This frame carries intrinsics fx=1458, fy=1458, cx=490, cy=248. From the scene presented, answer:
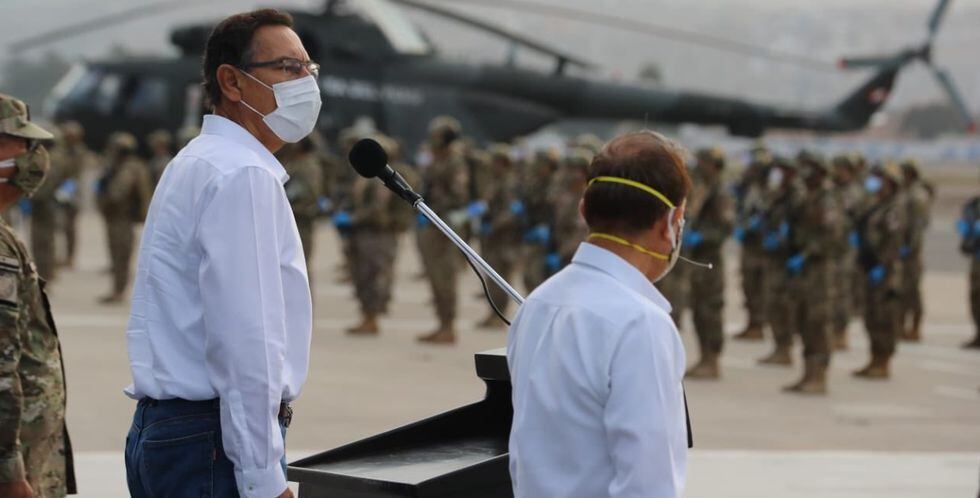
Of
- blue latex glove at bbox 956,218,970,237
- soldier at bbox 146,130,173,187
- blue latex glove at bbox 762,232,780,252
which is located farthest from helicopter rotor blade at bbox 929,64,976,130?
blue latex glove at bbox 762,232,780,252

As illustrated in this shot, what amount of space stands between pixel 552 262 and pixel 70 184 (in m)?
7.10

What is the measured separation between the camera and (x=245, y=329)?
9.05 feet

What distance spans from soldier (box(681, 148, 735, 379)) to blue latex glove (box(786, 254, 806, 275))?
51cm

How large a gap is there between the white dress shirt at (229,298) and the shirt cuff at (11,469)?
1.57 feet

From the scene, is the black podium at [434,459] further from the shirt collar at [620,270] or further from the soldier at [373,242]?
the soldier at [373,242]

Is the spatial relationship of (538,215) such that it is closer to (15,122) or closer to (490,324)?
(490,324)

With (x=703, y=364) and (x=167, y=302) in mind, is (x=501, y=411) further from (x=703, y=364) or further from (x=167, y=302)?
(x=703, y=364)

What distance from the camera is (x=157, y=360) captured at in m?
2.89

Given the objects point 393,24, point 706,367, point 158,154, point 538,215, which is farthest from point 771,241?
point 393,24

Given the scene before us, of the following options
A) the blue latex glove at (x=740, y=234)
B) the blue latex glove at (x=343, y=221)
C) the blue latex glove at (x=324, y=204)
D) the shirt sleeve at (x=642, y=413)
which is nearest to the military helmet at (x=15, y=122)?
the shirt sleeve at (x=642, y=413)

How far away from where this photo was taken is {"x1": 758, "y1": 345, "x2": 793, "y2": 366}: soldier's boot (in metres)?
11.9

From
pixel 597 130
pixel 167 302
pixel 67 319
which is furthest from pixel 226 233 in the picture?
pixel 597 130

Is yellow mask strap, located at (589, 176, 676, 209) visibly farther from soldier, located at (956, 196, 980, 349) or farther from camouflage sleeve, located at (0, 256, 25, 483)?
soldier, located at (956, 196, 980, 349)

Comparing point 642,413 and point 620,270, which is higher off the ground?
point 620,270
